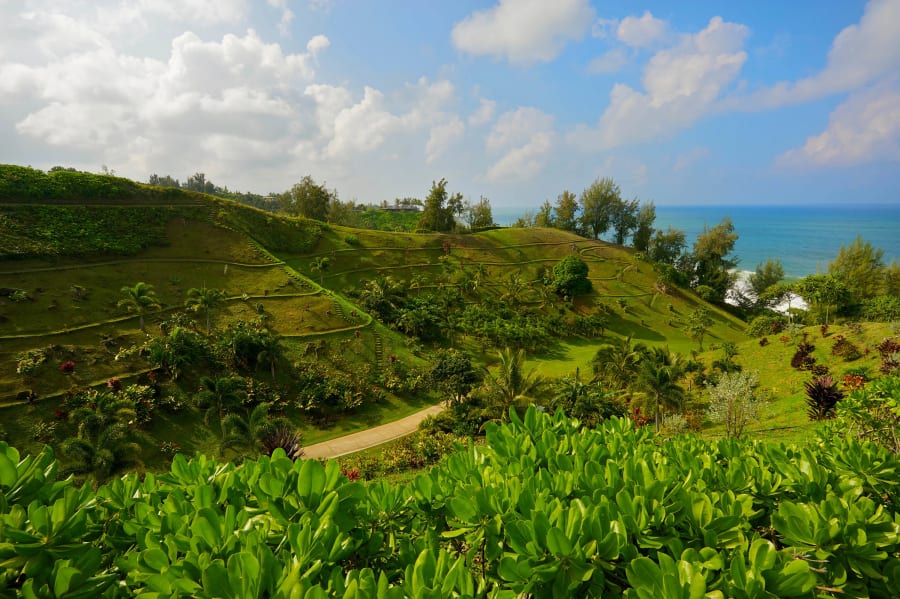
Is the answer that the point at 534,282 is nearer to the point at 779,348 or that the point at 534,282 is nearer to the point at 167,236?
the point at 779,348

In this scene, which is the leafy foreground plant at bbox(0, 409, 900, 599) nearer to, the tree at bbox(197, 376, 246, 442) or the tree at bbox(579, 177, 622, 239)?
the tree at bbox(197, 376, 246, 442)

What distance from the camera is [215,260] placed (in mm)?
38188

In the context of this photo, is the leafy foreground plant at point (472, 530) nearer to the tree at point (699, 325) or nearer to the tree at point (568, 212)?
the tree at point (699, 325)

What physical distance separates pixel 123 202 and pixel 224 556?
162ft

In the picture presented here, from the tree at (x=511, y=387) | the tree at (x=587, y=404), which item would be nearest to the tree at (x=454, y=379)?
the tree at (x=511, y=387)

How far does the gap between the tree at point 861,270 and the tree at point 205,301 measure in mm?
68225

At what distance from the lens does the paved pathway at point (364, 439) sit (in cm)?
2216

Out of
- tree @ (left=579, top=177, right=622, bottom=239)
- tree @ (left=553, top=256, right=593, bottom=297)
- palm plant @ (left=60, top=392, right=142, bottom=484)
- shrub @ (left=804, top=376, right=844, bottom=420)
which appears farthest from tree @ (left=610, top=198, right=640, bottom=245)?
palm plant @ (left=60, top=392, right=142, bottom=484)

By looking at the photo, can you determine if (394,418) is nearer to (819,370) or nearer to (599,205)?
(819,370)

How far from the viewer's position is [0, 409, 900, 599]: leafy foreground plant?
7.14 feet

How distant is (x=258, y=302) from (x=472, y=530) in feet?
118

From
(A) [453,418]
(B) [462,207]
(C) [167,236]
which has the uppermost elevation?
(B) [462,207]

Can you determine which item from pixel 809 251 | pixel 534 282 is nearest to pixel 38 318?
pixel 534 282

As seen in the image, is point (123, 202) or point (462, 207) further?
point (462, 207)
